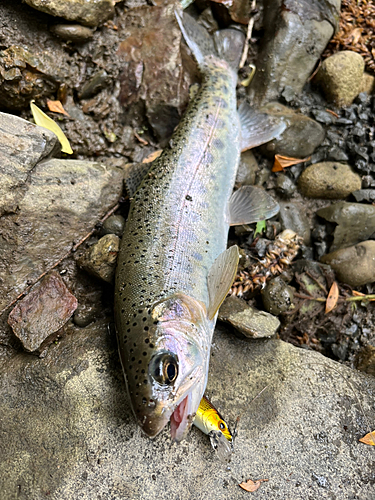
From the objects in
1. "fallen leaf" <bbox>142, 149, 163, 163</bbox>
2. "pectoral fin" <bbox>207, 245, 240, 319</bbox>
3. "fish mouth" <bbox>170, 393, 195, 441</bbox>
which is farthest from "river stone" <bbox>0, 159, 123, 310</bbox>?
"fish mouth" <bbox>170, 393, 195, 441</bbox>

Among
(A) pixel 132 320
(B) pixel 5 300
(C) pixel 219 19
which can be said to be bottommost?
(A) pixel 132 320

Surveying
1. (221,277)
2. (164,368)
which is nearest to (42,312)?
(164,368)

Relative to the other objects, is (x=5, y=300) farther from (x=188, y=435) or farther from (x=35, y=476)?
(x=188, y=435)

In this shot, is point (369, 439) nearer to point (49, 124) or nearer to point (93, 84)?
point (49, 124)

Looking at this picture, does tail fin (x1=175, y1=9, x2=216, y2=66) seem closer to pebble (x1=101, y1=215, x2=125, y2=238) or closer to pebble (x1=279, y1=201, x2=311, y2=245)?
pebble (x1=279, y1=201, x2=311, y2=245)

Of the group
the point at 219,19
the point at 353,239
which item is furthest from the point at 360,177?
the point at 219,19

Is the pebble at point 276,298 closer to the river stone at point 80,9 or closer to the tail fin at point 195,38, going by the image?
the tail fin at point 195,38
